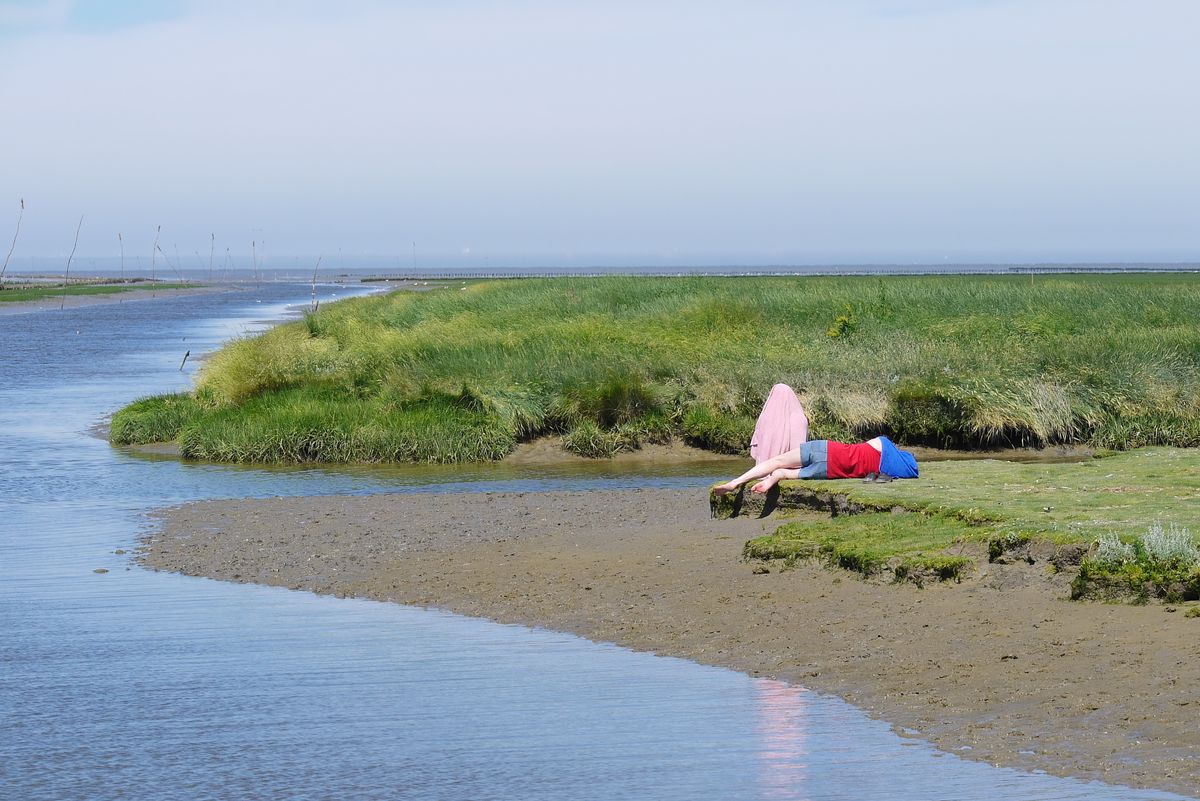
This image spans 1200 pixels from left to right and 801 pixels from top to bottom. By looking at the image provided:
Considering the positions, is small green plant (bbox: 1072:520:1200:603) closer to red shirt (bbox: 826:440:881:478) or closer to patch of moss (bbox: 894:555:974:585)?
patch of moss (bbox: 894:555:974:585)

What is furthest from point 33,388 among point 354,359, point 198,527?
point 198,527

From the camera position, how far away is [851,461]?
13328 mm

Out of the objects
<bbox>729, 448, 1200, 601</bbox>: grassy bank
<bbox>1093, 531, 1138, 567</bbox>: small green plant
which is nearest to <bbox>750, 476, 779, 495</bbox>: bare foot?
<bbox>729, 448, 1200, 601</bbox>: grassy bank

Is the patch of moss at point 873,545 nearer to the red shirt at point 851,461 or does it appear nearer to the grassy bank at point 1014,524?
the grassy bank at point 1014,524

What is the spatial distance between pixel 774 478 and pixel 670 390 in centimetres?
1151

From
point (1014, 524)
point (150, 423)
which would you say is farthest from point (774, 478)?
point (150, 423)

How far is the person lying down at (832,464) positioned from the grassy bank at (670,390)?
9.92m

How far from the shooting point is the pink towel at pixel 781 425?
1345 cm

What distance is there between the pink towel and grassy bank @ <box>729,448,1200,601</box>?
54 centimetres

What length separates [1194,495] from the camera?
38.0 feet

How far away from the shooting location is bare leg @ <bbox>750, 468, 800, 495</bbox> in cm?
1310

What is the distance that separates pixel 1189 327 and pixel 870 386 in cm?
994

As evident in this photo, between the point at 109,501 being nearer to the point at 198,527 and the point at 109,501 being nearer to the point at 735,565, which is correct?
the point at 198,527

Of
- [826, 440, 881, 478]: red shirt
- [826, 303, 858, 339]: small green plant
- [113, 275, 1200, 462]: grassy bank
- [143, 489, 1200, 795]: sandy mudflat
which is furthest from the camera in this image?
[826, 303, 858, 339]: small green plant
